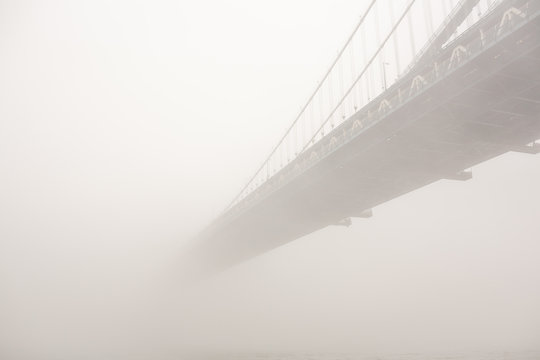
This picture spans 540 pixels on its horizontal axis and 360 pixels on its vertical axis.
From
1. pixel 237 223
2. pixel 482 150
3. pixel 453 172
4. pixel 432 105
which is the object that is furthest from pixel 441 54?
pixel 237 223

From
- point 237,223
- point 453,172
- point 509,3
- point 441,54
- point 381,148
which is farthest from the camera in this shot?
point 237,223

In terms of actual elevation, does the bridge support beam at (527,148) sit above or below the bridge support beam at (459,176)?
below

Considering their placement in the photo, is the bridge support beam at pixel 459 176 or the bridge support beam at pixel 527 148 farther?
the bridge support beam at pixel 459 176

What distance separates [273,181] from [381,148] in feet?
37.2

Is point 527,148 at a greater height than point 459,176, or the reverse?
point 459,176

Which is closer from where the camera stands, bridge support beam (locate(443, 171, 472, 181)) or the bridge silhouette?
the bridge silhouette

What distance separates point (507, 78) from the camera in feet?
45.7

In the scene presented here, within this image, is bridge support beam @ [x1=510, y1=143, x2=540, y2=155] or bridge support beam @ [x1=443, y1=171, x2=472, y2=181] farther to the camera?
bridge support beam @ [x1=443, y1=171, x2=472, y2=181]

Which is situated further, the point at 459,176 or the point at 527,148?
the point at 459,176

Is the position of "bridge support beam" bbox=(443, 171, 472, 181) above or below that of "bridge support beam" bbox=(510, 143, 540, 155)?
above

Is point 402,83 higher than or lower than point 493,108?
higher

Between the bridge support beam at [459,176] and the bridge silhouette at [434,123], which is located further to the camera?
the bridge support beam at [459,176]

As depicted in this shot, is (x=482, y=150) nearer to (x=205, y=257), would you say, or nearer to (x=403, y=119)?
(x=403, y=119)

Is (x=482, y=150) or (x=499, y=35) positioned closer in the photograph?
(x=499, y=35)
